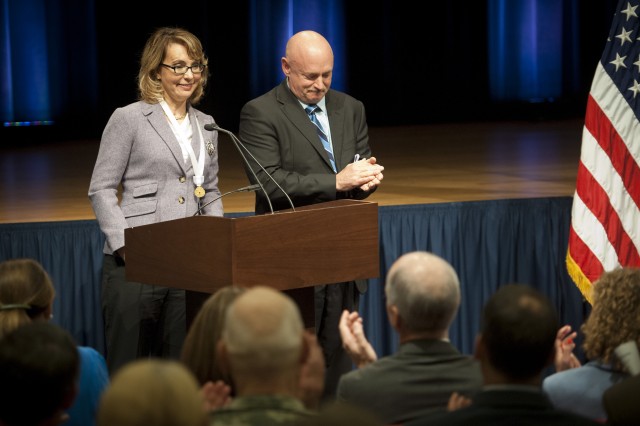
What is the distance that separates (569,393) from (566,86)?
1080 centimetres

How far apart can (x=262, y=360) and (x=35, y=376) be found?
426 mm

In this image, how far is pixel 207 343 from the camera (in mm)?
2635

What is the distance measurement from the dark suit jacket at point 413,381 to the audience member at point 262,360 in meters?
0.61

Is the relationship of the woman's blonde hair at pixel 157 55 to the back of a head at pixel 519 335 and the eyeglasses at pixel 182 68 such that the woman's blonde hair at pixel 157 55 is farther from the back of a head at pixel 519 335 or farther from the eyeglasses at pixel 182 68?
the back of a head at pixel 519 335

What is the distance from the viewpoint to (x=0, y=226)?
5.41 m

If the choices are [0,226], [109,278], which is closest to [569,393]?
[109,278]

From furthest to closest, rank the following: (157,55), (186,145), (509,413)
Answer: (186,145) → (157,55) → (509,413)

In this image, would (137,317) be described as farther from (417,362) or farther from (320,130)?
(417,362)

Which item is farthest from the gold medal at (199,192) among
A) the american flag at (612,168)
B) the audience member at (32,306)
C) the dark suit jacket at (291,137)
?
the american flag at (612,168)

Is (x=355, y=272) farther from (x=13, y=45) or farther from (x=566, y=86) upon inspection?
(x=566, y=86)

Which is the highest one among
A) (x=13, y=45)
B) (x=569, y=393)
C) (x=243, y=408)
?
(x=13, y=45)

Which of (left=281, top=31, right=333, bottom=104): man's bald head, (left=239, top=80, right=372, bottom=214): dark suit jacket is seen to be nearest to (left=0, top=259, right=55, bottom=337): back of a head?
(left=239, top=80, right=372, bottom=214): dark suit jacket

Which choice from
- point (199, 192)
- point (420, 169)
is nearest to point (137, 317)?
point (199, 192)

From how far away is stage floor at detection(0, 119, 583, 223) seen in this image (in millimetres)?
6258
